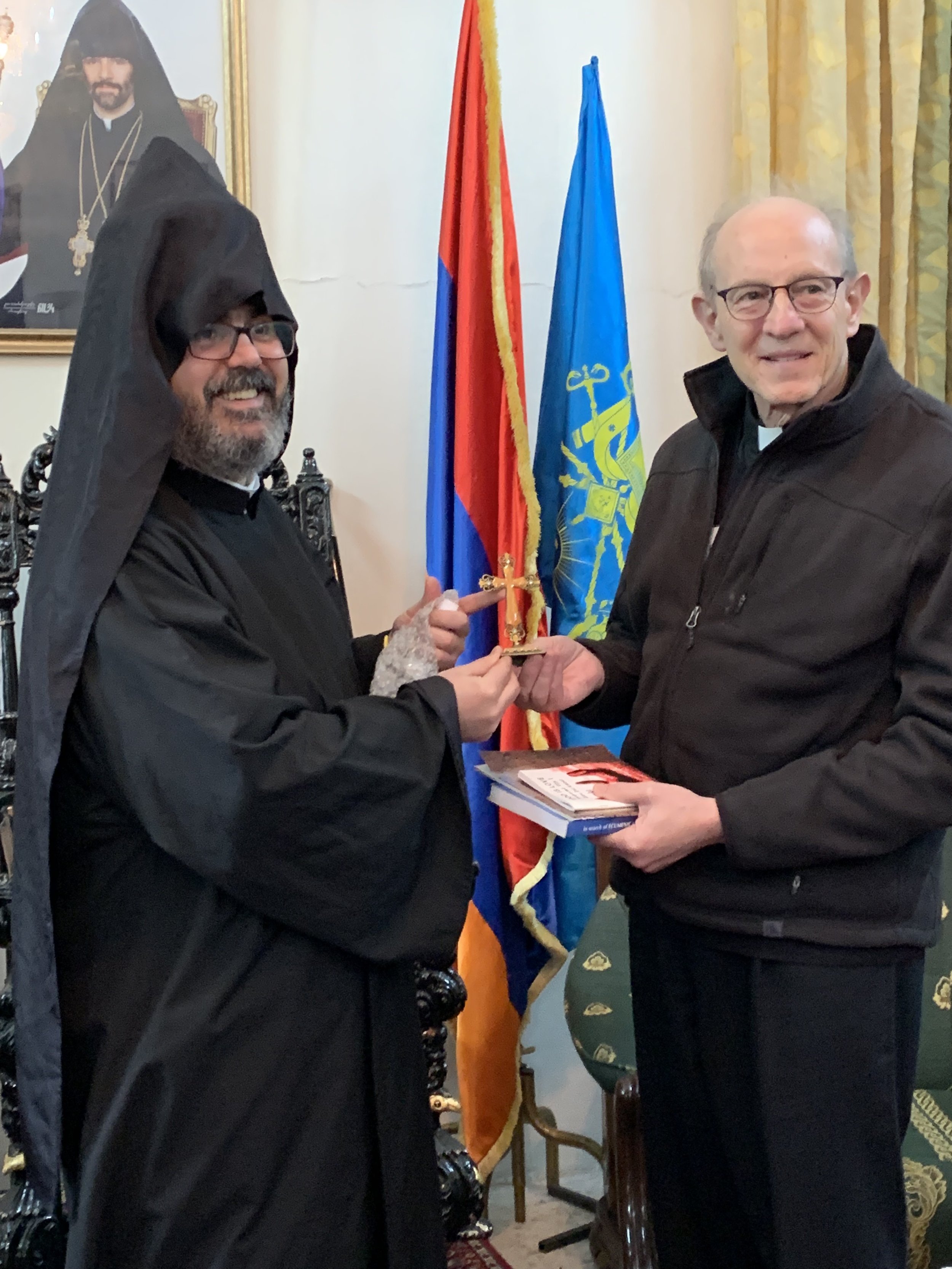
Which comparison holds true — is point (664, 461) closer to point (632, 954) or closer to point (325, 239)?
point (632, 954)

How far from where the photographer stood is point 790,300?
62.2 inches

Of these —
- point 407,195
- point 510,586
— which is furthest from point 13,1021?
point 407,195

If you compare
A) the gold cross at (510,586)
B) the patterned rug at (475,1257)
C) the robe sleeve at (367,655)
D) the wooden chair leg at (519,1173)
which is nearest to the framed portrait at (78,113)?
the robe sleeve at (367,655)

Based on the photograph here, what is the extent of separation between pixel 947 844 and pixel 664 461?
1.21 metres

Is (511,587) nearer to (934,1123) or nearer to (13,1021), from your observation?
(13,1021)

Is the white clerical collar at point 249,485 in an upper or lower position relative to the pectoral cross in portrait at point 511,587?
upper

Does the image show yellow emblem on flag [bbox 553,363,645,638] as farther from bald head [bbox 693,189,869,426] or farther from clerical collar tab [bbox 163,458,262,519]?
clerical collar tab [bbox 163,458,262,519]

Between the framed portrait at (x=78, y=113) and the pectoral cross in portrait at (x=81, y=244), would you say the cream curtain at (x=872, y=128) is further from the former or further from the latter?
the pectoral cross in portrait at (x=81, y=244)

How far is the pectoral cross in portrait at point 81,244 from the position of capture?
236cm

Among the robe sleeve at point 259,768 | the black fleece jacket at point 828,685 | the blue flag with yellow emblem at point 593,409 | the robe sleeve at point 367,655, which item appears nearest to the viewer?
the robe sleeve at point 259,768

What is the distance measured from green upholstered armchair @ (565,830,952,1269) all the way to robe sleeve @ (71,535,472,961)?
1.06 m

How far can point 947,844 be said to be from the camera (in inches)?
97.5

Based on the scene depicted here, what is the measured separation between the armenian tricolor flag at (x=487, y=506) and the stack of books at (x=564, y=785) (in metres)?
0.58

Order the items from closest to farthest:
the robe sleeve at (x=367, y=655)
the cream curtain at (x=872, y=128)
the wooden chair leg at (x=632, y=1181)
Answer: the robe sleeve at (x=367, y=655), the wooden chair leg at (x=632, y=1181), the cream curtain at (x=872, y=128)
